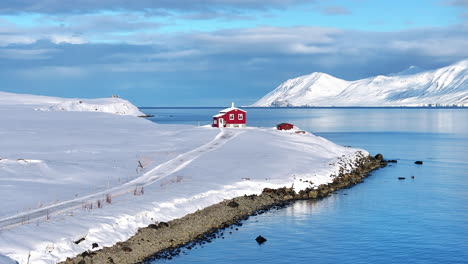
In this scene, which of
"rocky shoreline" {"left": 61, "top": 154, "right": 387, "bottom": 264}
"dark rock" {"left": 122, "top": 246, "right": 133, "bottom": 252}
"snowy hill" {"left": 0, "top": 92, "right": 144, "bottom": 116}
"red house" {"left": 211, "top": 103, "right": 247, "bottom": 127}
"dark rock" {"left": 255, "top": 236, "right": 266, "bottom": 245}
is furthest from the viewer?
"snowy hill" {"left": 0, "top": 92, "right": 144, "bottom": 116}

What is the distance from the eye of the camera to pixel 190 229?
32125 millimetres

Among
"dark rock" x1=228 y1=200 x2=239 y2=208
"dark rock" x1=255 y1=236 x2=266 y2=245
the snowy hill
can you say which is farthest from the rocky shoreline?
the snowy hill

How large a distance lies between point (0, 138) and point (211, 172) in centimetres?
3080

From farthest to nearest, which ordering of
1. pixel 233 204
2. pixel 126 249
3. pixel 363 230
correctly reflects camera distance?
pixel 233 204 < pixel 363 230 < pixel 126 249

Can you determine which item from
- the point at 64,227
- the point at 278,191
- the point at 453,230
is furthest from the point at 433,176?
the point at 64,227

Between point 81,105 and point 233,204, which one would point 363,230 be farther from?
point 81,105

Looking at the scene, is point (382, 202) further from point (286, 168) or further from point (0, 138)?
point (0, 138)

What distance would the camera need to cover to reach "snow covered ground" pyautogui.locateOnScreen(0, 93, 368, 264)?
26.2m

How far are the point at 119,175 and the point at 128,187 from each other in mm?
6145

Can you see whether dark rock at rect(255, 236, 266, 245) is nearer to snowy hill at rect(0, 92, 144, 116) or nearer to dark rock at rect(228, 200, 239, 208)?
dark rock at rect(228, 200, 239, 208)

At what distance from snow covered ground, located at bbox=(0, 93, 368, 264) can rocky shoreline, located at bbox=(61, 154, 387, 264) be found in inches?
24.0

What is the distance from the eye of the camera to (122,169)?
4834 cm

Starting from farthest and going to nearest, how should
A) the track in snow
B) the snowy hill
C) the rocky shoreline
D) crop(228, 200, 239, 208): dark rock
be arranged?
the snowy hill → crop(228, 200, 239, 208): dark rock → the track in snow → the rocky shoreline

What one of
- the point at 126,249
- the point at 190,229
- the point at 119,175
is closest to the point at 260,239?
the point at 190,229
